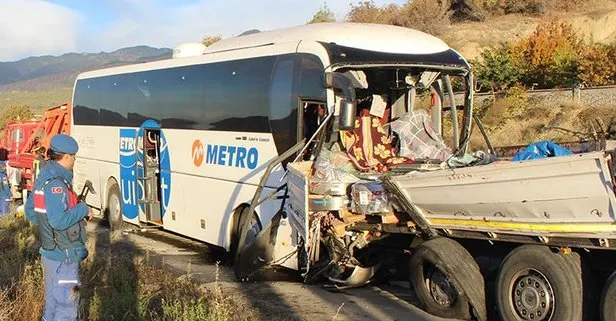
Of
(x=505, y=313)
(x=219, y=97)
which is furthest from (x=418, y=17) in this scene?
(x=505, y=313)

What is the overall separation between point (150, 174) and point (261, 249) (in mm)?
5126

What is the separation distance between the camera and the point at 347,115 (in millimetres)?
8062

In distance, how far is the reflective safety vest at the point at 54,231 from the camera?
18.3 ft

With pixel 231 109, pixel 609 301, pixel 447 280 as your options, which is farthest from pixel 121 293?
pixel 609 301

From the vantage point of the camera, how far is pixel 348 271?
837 cm

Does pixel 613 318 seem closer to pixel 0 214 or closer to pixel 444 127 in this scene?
pixel 444 127

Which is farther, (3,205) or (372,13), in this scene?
(372,13)

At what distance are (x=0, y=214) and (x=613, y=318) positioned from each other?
14.0 meters

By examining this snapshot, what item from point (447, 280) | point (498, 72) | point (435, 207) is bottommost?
point (447, 280)

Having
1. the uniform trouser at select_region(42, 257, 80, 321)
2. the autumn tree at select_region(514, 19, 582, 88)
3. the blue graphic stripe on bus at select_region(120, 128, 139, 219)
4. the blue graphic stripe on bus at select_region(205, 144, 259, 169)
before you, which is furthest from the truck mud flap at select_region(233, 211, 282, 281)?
the autumn tree at select_region(514, 19, 582, 88)

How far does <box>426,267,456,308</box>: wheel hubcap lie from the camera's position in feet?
23.7

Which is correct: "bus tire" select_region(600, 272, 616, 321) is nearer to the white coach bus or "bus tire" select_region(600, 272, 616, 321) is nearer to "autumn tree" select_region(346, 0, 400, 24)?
the white coach bus

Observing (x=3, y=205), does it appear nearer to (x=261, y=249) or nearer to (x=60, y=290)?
(x=261, y=249)

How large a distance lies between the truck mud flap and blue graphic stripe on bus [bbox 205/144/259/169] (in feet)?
4.11
